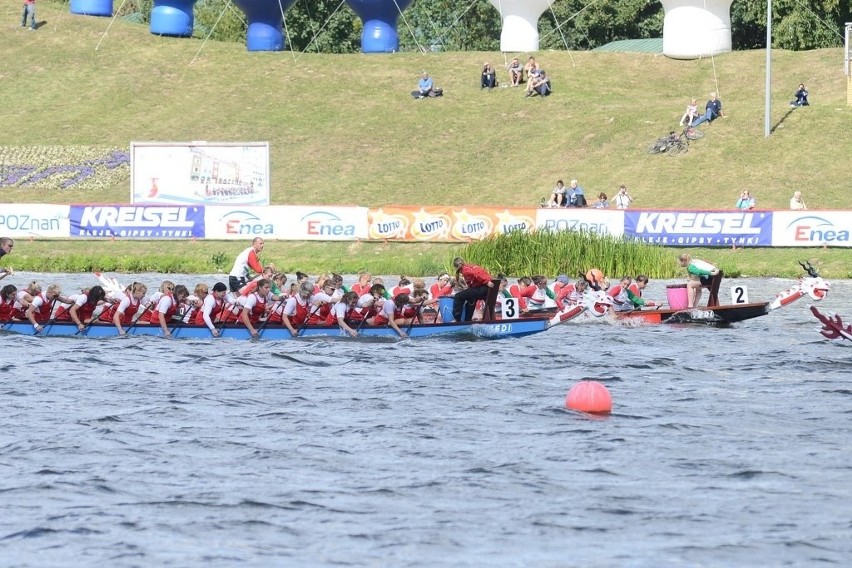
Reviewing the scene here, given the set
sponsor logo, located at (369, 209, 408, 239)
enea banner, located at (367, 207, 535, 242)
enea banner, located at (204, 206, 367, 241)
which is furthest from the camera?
enea banner, located at (204, 206, 367, 241)

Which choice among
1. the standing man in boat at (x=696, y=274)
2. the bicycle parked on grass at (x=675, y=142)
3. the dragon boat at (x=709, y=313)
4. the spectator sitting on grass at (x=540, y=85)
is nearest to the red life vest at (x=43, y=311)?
the dragon boat at (x=709, y=313)

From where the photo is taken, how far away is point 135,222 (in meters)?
45.0

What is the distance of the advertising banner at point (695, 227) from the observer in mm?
40406

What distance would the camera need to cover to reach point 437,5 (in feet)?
286

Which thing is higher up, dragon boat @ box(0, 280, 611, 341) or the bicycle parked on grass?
the bicycle parked on grass

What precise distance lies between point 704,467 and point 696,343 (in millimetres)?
10463

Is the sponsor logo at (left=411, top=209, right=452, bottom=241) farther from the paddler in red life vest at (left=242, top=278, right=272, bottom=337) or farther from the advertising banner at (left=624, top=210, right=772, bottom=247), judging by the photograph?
the paddler in red life vest at (left=242, top=278, right=272, bottom=337)

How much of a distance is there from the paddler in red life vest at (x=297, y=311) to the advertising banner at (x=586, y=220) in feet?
51.6

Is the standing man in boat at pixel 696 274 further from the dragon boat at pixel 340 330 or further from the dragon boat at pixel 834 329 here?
the dragon boat at pixel 834 329

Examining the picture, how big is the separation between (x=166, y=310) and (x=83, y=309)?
1645mm

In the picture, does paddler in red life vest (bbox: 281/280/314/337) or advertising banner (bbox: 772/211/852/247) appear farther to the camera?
advertising banner (bbox: 772/211/852/247)

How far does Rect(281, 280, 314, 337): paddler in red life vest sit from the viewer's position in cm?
2538

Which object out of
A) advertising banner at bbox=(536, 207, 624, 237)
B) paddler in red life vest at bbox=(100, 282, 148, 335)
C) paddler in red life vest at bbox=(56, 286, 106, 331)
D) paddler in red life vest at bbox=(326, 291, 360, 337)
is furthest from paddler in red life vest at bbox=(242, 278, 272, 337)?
advertising banner at bbox=(536, 207, 624, 237)

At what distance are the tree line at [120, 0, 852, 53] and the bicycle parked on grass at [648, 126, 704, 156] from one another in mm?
13281
